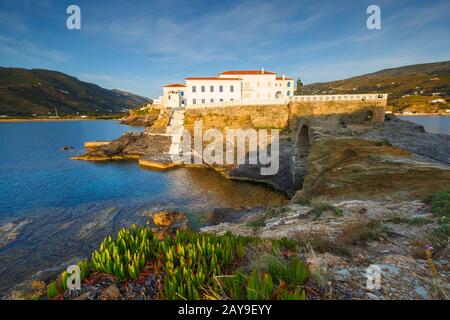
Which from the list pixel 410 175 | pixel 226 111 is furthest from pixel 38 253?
pixel 226 111

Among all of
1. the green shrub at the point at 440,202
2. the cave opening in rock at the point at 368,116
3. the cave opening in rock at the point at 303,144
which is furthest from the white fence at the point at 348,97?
the green shrub at the point at 440,202

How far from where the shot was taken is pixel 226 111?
Answer: 138 ft

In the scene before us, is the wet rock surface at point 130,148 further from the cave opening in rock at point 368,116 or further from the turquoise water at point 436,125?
the turquoise water at point 436,125

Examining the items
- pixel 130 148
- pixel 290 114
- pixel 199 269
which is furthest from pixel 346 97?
pixel 130 148

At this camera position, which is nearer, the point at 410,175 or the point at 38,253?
the point at 410,175

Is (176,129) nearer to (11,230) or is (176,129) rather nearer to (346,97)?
(346,97)

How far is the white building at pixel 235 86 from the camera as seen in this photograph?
5378cm

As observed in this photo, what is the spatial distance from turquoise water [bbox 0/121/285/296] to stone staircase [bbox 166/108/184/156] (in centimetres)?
878

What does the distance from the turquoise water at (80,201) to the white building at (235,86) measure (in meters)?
25.6

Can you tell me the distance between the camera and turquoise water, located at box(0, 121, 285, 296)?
13794 mm

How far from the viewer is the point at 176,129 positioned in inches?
2021
